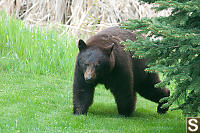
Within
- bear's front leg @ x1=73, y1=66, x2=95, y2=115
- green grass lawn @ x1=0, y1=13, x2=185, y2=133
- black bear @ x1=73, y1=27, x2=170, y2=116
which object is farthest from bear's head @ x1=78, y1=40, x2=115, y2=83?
green grass lawn @ x1=0, y1=13, x2=185, y2=133

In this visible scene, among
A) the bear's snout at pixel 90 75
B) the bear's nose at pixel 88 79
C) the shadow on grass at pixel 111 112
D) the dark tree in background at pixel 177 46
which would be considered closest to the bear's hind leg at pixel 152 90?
the shadow on grass at pixel 111 112

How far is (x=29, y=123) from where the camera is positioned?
565 cm

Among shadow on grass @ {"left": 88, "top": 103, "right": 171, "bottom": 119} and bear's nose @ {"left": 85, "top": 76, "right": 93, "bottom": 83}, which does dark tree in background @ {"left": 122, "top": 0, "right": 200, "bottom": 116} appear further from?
shadow on grass @ {"left": 88, "top": 103, "right": 171, "bottom": 119}

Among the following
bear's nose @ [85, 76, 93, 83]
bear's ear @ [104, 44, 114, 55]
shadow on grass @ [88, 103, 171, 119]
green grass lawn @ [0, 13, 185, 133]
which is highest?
bear's ear @ [104, 44, 114, 55]

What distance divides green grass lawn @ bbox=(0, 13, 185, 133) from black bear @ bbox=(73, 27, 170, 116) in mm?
339

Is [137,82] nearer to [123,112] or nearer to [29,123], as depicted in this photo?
[123,112]

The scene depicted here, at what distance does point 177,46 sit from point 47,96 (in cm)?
407

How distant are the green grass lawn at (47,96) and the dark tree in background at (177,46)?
4.31ft

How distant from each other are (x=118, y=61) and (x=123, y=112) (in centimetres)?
107

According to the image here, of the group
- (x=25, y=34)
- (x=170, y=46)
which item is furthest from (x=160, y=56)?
(x=25, y=34)

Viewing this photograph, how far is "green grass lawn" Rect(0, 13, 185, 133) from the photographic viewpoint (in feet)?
18.9

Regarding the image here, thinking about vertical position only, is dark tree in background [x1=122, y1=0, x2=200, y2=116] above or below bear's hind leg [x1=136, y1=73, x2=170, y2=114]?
above

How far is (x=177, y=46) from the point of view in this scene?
461 cm

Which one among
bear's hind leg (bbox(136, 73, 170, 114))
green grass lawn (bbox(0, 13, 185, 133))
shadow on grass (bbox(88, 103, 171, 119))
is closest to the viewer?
green grass lawn (bbox(0, 13, 185, 133))
